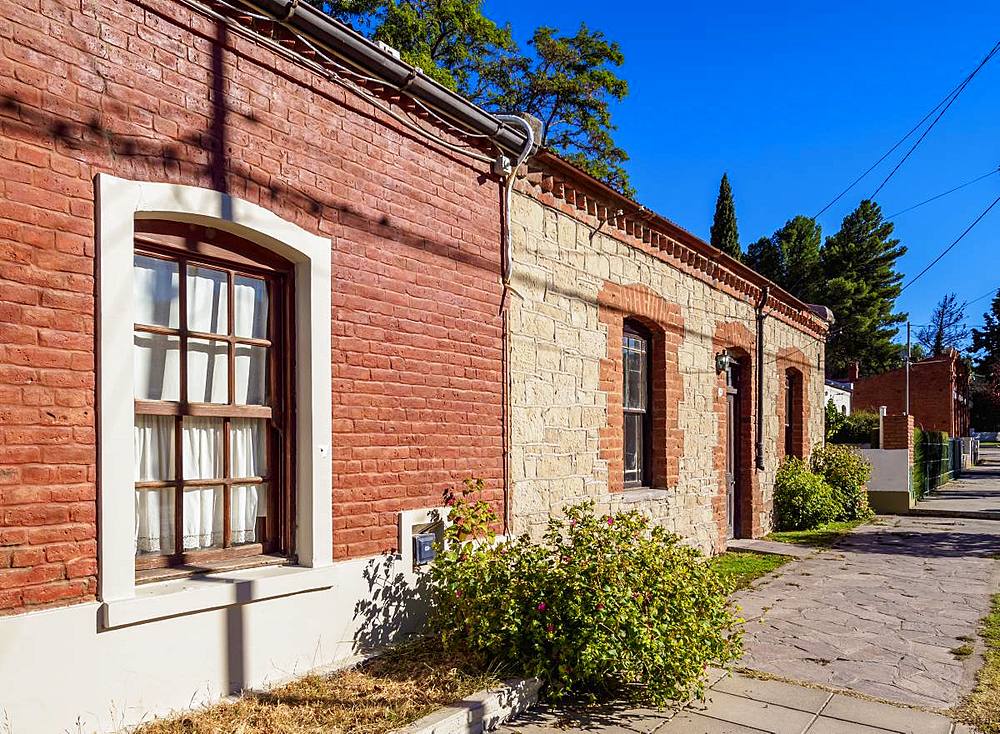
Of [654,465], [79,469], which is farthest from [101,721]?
[654,465]

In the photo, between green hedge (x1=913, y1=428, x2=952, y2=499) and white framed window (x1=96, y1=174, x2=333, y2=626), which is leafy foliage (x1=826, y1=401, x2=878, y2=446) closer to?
green hedge (x1=913, y1=428, x2=952, y2=499)

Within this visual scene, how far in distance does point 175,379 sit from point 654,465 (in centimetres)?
609

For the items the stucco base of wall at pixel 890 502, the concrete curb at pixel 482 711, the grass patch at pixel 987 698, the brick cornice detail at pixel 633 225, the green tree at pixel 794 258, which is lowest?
the stucco base of wall at pixel 890 502

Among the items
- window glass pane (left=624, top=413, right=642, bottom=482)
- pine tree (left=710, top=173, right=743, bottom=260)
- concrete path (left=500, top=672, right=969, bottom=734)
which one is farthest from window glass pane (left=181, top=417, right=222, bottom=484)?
pine tree (left=710, top=173, right=743, bottom=260)

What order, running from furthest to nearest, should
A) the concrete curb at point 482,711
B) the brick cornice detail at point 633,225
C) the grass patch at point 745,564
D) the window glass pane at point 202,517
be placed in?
the grass patch at point 745,564
the brick cornice detail at point 633,225
the window glass pane at point 202,517
the concrete curb at point 482,711

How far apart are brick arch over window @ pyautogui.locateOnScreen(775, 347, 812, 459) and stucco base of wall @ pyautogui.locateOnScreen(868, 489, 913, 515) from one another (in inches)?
95.5

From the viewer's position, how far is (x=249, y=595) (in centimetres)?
423

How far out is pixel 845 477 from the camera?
1428cm

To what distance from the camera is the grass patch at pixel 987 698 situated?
443 centimetres

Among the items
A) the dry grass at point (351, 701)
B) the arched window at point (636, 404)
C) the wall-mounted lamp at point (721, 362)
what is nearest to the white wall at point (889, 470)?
the wall-mounted lamp at point (721, 362)

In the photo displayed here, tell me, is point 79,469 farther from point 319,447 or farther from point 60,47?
point 60,47

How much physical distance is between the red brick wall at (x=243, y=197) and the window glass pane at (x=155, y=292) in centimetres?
44

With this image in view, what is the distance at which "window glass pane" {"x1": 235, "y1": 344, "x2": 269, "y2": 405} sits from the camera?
4625mm

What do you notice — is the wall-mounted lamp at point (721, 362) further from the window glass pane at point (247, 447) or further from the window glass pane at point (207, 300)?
the window glass pane at point (207, 300)
